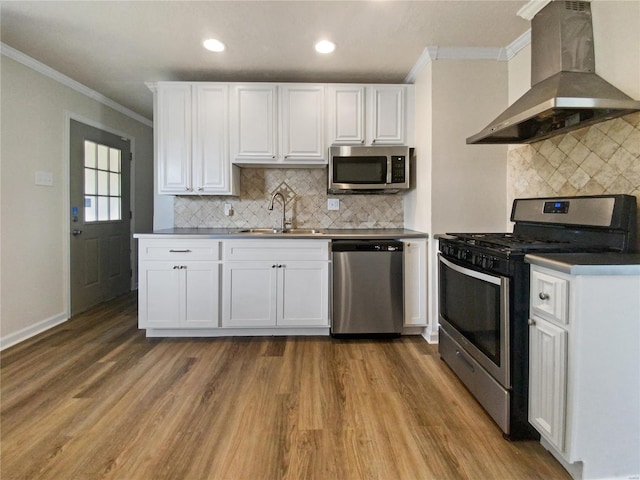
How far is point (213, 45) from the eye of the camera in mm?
2590

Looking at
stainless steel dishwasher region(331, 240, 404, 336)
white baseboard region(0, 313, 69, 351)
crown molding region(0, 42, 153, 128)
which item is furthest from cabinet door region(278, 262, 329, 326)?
crown molding region(0, 42, 153, 128)

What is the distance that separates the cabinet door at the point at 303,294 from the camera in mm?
2826

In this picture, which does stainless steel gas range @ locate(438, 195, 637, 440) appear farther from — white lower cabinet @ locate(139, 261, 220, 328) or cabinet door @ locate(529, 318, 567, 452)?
white lower cabinet @ locate(139, 261, 220, 328)

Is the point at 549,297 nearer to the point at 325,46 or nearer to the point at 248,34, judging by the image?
the point at 325,46

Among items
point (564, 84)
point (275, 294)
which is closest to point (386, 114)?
point (564, 84)

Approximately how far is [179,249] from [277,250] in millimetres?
823

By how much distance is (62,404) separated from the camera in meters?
1.87

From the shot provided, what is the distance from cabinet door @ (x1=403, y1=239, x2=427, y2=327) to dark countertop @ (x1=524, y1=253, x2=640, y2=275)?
1.37 m

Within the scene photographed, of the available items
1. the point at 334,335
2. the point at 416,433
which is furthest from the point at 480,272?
the point at 334,335

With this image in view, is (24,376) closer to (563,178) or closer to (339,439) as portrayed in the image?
(339,439)

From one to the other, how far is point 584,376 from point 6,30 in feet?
13.2

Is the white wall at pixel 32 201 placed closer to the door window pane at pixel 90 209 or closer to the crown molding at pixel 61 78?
the crown molding at pixel 61 78

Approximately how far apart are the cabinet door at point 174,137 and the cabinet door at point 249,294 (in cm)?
98

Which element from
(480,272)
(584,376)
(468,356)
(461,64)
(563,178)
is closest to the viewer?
(584,376)
